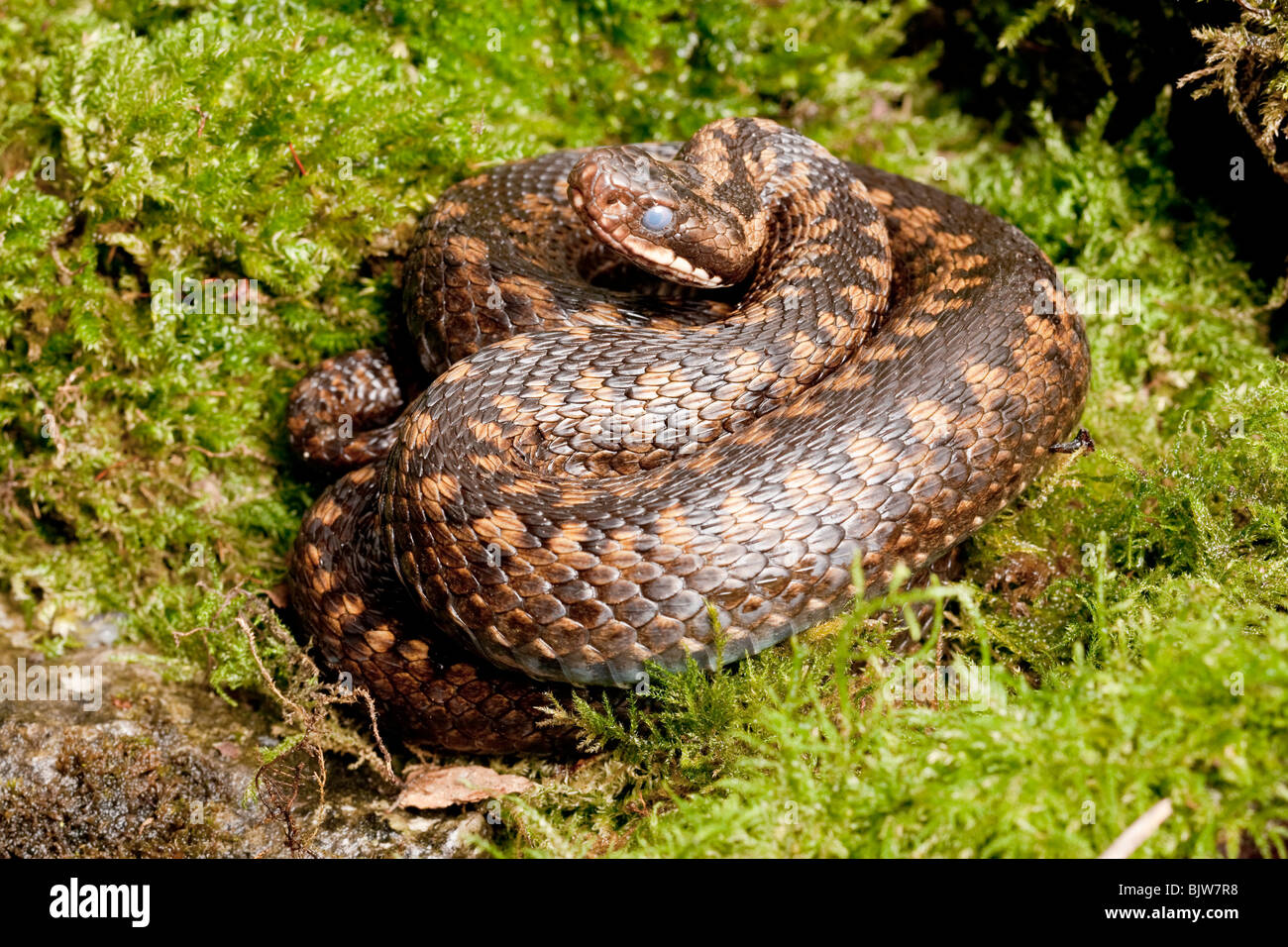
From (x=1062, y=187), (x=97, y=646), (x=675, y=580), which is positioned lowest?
(x=97, y=646)

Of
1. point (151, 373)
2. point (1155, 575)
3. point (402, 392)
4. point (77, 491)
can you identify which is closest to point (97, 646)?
point (77, 491)

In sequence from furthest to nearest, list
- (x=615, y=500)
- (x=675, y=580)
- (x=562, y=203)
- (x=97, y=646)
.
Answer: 1. (x=562, y=203)
2. (x=97, y=646)
3. (x=615, y=500)
4. (x=675, y=580)

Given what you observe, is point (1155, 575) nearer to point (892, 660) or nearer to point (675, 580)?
point (892, 660)

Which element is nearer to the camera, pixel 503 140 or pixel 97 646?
pixel 97 646

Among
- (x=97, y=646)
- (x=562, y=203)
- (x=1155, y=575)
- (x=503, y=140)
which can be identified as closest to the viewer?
(x=1155, y=575)

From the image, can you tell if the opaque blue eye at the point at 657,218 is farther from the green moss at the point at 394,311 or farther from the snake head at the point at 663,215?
the green moss at the point at 394,311

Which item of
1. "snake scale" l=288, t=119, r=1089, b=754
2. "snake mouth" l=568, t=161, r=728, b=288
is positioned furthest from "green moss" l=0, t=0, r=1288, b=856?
"snake mouth" l=568, t=161, r=728, b=288

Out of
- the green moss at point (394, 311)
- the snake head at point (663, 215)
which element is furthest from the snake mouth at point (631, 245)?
the green moss at point (394, 311)

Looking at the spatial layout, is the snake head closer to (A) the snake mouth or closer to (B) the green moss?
(A) the snake mouth

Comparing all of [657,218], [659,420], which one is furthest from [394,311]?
[659,420]
